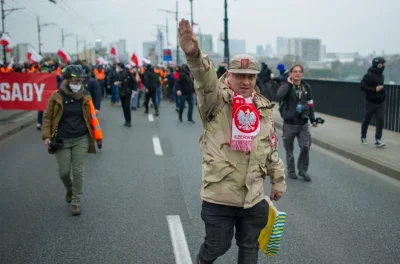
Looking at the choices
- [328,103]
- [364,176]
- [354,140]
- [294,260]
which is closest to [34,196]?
[294,260]

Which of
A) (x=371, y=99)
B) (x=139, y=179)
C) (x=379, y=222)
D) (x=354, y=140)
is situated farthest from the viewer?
(x=354, y=140)

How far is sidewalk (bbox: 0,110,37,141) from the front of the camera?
516 inches

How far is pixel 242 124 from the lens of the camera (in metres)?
3.31

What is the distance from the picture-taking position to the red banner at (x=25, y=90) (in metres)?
11.8

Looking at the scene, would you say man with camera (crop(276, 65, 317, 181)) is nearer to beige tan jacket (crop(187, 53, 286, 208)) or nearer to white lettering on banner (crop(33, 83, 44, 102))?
beige tan jacket (crop(187, 53, 286, 208))

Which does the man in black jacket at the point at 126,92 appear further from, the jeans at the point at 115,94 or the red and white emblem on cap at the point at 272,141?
the red and white emblem on cap at the point at 272,141

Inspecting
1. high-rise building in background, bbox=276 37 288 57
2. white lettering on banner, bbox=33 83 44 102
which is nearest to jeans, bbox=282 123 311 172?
white lettering on banner, bbox=33 83 44 102

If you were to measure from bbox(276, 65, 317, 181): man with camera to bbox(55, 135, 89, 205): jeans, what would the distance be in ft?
10.7

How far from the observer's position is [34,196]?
22.4ft

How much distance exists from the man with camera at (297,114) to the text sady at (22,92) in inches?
265

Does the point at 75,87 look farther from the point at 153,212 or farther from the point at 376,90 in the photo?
the point at 376,90

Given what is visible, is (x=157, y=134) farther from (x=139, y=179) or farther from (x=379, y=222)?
(x=379, y=222)

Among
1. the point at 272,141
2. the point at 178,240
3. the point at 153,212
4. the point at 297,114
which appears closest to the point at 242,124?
the point at 272,141

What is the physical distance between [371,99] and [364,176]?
8.45 ft
